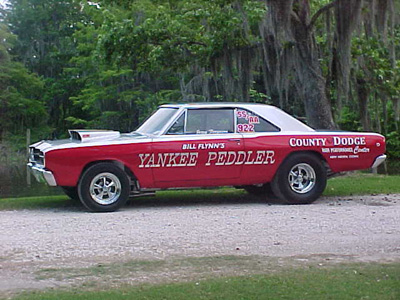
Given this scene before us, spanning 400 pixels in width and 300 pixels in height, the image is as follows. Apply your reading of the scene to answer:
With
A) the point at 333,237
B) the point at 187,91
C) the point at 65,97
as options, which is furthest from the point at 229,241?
the point at 65,97

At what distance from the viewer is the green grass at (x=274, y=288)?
222 inches

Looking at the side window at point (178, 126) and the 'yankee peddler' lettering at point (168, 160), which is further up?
the side window at point (178, 126)

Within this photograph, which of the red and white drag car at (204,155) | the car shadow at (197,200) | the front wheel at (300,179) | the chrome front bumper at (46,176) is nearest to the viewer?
the chrome front bumper at (46,176)

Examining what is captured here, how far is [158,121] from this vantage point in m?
11.7

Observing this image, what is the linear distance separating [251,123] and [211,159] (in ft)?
3.14

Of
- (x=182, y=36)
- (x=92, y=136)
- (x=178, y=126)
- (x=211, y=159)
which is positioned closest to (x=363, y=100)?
(x=182, y=36)

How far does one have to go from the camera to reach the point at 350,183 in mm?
14617

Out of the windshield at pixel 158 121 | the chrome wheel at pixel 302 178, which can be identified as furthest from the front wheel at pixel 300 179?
the windshield at pixel 158 121

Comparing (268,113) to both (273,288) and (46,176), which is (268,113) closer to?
(46,176)

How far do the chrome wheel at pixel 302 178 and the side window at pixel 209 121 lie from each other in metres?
1.24

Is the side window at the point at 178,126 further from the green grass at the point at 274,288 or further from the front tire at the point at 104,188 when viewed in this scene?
the green grass at the point at 274,288

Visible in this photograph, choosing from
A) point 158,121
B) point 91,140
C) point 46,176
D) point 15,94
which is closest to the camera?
point 46,176

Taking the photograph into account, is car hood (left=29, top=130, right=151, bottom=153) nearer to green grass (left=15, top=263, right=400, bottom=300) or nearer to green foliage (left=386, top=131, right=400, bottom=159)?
green grass (left=15, top=263, right=400, bottom=300)

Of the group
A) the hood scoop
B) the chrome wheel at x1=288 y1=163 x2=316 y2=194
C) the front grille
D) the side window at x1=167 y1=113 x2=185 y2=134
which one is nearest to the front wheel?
the chrome wheel at x1=288 y1=163 x2=316 y2=194
